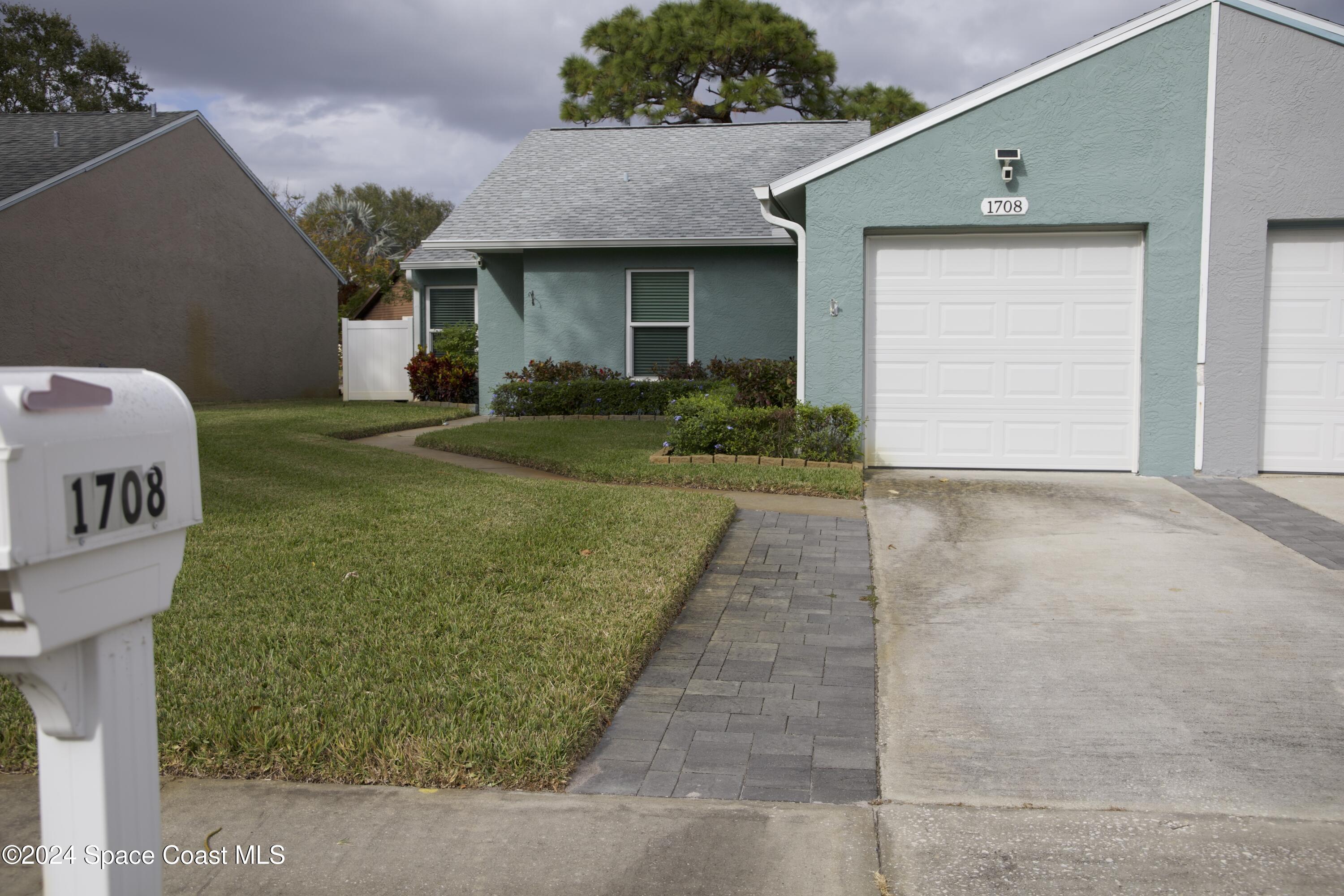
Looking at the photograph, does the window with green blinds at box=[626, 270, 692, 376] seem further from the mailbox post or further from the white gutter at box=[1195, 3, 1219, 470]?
the mailbox post

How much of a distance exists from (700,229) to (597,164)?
363 cm

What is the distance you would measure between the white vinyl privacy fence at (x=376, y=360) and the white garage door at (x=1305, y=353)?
15.2 meters

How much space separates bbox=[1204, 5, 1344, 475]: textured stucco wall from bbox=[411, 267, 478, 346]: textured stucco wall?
12.9 meters

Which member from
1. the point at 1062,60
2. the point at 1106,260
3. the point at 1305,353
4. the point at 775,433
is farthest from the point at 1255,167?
the point at 775,433

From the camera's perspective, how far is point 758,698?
15.1 feet

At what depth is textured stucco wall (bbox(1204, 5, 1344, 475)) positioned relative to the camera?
9914mm

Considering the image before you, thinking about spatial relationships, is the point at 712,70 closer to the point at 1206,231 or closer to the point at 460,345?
the point at 460,345

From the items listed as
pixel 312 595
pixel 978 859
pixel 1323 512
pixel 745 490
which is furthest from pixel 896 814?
pixel 1323 512

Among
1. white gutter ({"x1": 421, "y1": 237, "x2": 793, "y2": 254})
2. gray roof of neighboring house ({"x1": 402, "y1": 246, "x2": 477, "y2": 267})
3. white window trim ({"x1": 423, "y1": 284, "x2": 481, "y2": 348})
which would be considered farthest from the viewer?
white window trim ({"x1": 423, "y1": 284, "x2": 481, "y2": 348})

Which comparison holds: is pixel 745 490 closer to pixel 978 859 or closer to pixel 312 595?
pixel 312 595

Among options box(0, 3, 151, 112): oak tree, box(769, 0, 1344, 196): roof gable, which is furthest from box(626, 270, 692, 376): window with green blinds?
box(0, 3, 151, 112): oak tree

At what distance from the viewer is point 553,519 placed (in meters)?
7.88

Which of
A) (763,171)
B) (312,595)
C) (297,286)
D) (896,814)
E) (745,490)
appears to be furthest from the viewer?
(297,286)

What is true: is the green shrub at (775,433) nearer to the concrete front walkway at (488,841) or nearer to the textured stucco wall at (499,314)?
the concrete front walkway at (488,841)
